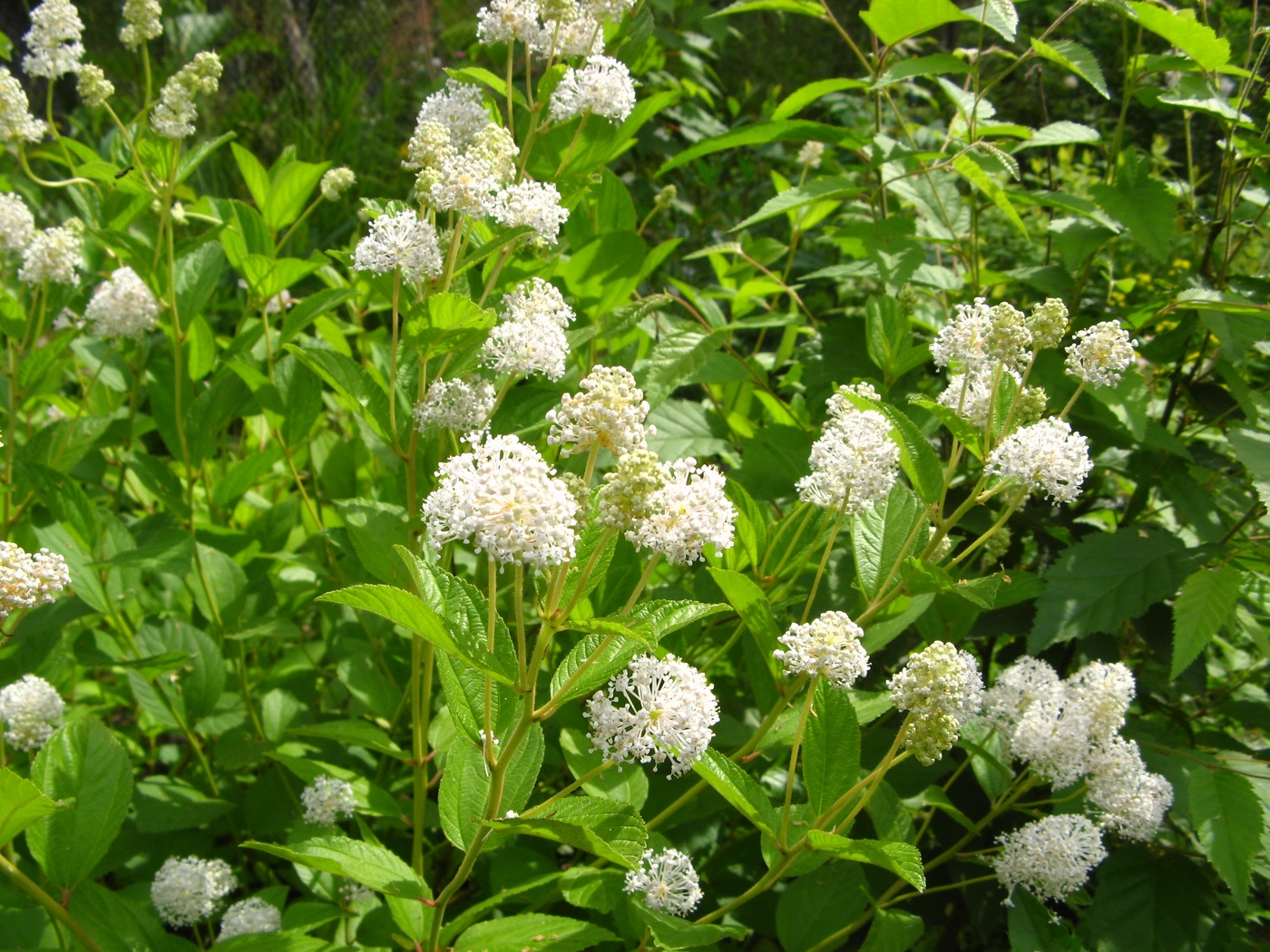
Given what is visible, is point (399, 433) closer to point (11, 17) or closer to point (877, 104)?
point (877, 104)

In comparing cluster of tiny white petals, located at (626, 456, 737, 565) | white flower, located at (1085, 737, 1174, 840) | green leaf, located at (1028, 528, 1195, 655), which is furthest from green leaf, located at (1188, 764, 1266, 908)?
cluster of tiny white petals, located at (626, 456, 737, 565)

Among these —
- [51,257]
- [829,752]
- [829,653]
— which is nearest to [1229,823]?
[829,752]

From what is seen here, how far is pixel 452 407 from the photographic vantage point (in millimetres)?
1533

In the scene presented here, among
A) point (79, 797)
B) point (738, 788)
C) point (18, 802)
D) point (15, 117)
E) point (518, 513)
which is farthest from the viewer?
point (15, 117)

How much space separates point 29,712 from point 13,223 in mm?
1170

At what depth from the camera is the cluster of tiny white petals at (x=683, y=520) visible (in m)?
1.07

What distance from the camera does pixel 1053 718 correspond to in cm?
173

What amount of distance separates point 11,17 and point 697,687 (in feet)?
39.2

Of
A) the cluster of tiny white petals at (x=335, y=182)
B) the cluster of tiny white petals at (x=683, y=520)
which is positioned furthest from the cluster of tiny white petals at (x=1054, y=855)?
the cluster of tiny white petals at (x=335, y=182)

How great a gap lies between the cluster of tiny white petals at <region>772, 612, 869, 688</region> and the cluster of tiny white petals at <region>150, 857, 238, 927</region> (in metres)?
1.27

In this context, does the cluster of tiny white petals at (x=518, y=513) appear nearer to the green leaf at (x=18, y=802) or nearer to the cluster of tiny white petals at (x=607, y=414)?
the cluster of tiny white petals at (x=607, y=414)

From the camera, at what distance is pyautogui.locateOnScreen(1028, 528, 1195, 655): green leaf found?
188 centimetres

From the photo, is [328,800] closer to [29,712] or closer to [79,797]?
[79,797]

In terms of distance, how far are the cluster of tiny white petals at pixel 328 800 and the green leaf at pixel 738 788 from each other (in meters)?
0.76
